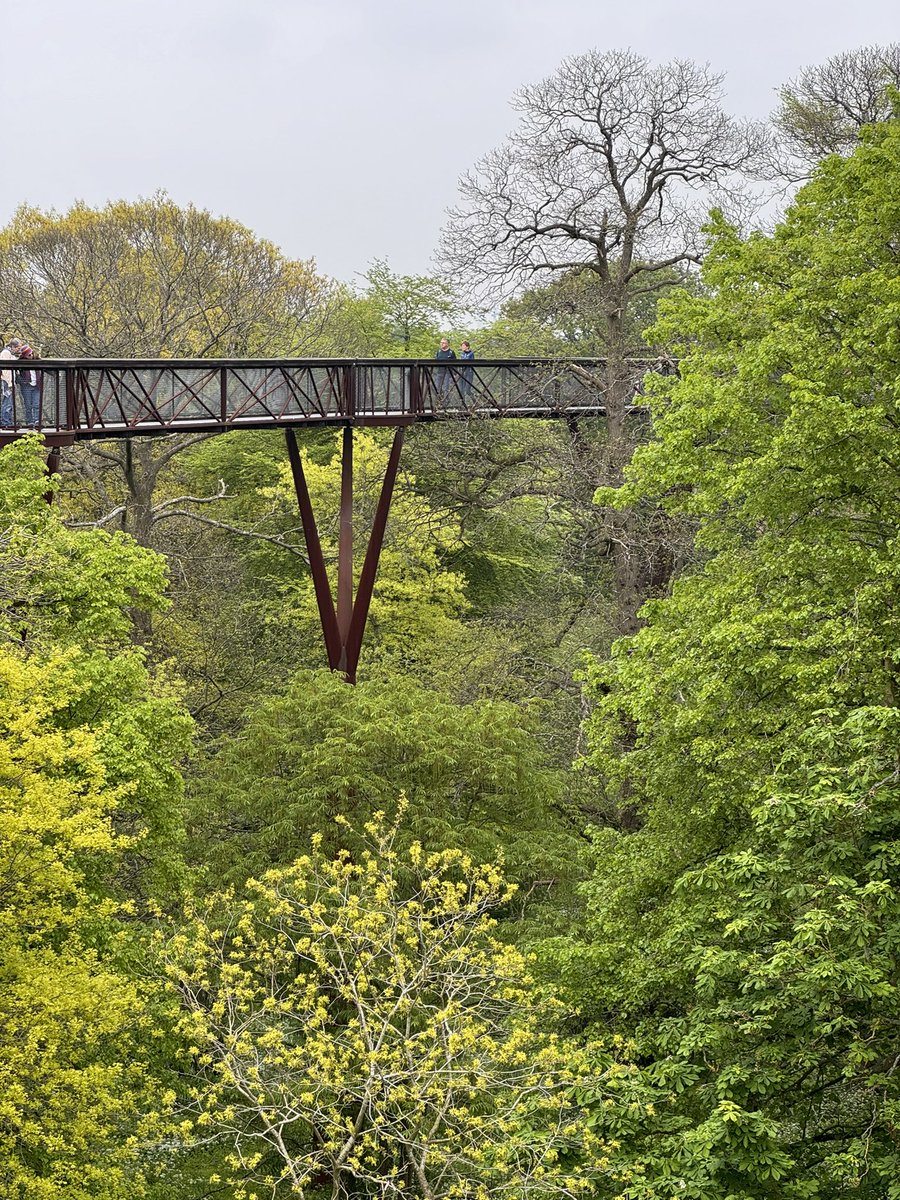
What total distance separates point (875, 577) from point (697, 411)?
284 centimetres

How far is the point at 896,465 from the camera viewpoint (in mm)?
12852

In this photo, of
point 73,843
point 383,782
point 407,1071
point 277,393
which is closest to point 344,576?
point 277,393

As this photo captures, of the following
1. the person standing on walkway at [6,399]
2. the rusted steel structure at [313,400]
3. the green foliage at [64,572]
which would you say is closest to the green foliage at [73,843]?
the green foliage at [64,572]

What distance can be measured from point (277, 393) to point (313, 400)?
850 mm

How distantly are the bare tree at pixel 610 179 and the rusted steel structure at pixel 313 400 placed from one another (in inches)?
68.3

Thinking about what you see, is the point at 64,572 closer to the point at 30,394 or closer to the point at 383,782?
the point at 30,394

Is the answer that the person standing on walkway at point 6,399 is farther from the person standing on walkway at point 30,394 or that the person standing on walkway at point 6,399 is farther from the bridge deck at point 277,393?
the person standing on walkway at point 30,394

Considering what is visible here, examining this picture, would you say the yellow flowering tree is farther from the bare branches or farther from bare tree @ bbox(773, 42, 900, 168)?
bare tree @ bbox(773, 42, 900, 168)

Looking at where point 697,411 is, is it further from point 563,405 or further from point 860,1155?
point 563,405

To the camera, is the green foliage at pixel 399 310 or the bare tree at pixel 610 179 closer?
the bare tree at pixel 610 179

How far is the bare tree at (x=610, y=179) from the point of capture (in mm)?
22594

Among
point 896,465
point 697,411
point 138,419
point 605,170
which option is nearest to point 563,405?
point 605,170

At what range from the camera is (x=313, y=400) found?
957 inches

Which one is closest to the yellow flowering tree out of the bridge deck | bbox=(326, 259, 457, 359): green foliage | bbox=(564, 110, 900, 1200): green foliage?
bbox=(564, 110, 900, 1200): green foliage
